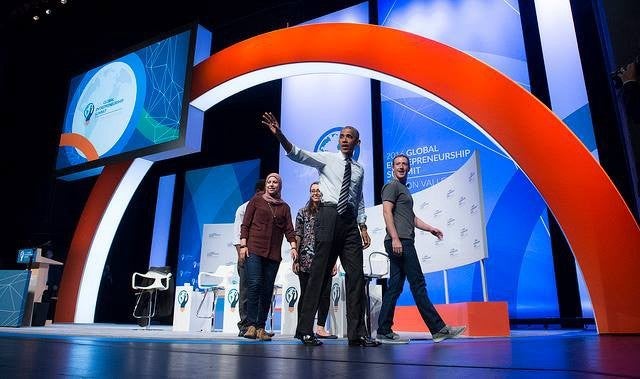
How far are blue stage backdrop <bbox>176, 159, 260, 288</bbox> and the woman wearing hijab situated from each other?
4.67 metres

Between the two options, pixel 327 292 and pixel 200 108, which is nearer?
pixel 327 292

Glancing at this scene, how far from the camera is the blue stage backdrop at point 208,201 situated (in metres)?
8.66

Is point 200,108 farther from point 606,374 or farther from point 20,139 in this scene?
point 606,374

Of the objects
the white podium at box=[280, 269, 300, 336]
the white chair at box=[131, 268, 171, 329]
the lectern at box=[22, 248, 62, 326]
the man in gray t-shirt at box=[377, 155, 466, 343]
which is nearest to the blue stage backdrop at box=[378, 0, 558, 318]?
the white podium at box=[280, 269, 300, 336]

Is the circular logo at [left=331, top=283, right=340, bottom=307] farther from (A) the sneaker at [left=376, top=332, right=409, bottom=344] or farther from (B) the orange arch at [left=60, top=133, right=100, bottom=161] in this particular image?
(B) the orange arch at [left=60, top=133, right=100, bottom=161]

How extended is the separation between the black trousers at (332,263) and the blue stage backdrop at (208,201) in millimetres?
5716

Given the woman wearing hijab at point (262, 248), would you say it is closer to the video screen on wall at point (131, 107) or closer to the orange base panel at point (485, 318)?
the orange base panel at point (485, 318)

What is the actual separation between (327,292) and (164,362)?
7.56 feet

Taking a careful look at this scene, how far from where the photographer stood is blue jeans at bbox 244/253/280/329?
3643 mm

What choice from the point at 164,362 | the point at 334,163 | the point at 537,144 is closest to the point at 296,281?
the point at 334,163

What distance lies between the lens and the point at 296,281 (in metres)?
5.20

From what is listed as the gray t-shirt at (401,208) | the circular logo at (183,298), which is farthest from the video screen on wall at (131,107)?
the gray t-shirt at (401,208)

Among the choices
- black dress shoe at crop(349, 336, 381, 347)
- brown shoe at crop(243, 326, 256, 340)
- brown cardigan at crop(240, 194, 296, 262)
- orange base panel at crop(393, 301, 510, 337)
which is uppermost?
brown cardigan at crop(240, 194, 296, 262)

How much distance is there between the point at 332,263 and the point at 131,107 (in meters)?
5.09
